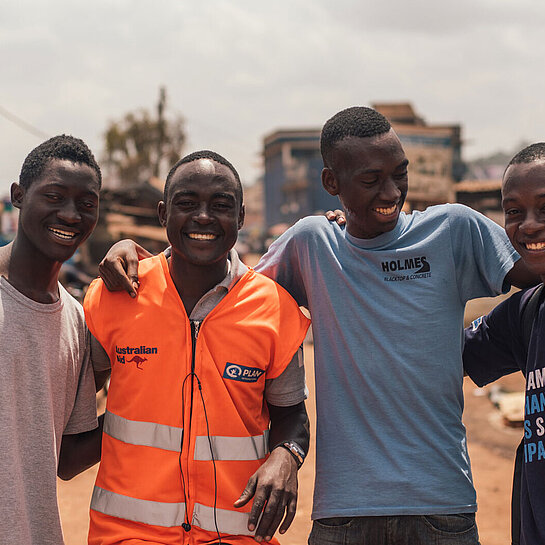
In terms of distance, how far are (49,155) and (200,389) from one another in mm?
1060

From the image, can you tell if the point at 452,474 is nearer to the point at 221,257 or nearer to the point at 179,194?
the point at 221,257

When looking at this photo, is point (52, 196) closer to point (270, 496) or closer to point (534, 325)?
point (270, 496)

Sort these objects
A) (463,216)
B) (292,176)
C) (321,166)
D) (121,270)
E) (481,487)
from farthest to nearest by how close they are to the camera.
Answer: (292,176) → (321,166) → (481,487) → (463,216) → (121,270)

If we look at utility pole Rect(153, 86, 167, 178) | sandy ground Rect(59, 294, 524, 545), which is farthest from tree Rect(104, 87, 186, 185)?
sandy ground Rect(59, 294, 524, 545)

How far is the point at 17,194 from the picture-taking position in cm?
258

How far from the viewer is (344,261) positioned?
2.73m

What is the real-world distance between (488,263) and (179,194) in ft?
4.02

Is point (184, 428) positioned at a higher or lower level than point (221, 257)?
lower

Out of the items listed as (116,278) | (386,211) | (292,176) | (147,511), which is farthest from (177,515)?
(292,176)

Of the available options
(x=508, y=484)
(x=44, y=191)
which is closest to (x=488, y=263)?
(x=44, y=191)

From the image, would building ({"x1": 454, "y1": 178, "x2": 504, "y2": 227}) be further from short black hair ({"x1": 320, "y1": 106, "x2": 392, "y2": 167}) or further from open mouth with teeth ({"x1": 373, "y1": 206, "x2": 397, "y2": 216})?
open mouth with teeth ({"x1": 373, "y1": 206, "x2": 397, "y2": 216})

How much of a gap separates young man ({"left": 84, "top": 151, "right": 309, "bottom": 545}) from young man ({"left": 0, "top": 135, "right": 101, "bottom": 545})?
17 centimetres

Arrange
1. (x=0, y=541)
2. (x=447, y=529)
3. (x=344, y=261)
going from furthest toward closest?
(x=344, y=261), (x=447, y=529), (x=0, y=541)

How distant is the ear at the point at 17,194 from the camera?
2.56m
